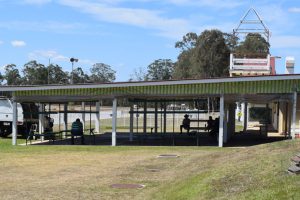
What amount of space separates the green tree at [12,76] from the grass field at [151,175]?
347ft

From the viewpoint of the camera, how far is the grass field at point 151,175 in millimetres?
9141

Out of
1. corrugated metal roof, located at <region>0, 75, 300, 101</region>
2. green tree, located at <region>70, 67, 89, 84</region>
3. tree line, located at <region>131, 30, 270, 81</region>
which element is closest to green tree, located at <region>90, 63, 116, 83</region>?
green tree, located at <region>70, 67, 89, 84</region>

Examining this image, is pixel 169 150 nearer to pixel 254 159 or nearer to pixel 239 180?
pixel 254 159

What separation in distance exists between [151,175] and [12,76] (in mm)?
114090

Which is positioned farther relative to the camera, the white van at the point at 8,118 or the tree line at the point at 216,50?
the tree line at the point at 216,50

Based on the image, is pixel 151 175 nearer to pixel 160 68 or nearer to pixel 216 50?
pixel 216 50

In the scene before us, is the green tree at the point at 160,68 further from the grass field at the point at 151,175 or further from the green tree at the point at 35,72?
the grass field at the point at 151,175

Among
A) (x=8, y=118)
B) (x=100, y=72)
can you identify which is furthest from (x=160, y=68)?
(x=8, y=118)

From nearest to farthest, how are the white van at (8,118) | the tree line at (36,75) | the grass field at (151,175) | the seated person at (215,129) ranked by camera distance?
the grass field at (151,175), the seated person at (215,129), the white van at (8,118), the tree line at (36,75)

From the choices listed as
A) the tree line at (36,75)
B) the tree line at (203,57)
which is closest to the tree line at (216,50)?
the tree line at (203,57)

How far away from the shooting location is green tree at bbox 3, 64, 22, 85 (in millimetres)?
123062

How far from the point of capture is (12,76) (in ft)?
405

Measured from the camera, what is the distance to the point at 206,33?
76.7 m

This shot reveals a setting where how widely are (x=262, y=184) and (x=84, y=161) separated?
1013 cm
